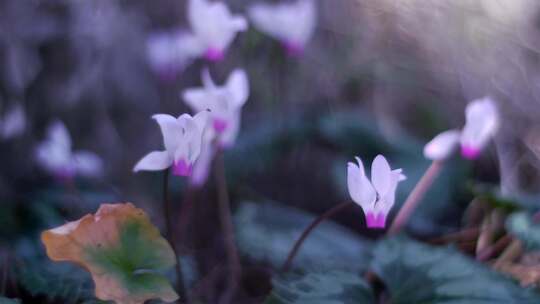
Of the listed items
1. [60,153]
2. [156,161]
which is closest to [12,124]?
[60,153]

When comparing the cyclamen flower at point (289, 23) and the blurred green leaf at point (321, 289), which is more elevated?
the cyclamen flower at point (289, 23)

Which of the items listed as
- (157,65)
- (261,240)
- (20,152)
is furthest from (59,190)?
(261,240)

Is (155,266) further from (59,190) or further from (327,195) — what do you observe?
(327,195)

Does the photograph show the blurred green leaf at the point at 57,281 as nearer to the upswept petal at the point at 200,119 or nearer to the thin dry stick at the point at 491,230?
the upswept petal at the point at 200,119

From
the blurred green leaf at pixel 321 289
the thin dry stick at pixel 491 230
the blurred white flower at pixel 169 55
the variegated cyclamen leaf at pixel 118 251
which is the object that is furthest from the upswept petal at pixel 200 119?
the blurred white flower at pixel 169 55

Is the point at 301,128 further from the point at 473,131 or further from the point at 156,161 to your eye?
the point at 156,161

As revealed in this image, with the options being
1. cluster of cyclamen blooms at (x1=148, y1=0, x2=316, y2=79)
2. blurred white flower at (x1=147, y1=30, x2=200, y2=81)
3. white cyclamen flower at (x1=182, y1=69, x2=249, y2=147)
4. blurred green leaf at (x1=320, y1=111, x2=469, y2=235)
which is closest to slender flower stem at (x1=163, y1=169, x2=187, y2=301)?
white cyclamen flower at (x1=182, y1=69, x2=249, y2=147)
